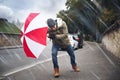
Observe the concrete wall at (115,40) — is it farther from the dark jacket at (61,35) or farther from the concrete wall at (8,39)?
the concrete wall at (8,39)

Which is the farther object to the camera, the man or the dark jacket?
the dark jacket

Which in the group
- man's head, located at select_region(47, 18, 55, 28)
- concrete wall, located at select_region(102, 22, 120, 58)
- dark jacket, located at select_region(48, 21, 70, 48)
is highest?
man's head, located at select_region(47, 18, 55, 28)

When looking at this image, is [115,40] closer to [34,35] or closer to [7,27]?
[34,35]

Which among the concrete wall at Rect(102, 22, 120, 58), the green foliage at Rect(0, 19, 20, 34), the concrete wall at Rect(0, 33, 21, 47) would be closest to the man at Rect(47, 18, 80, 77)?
the concrete wall at Rect(102, 22, 120, 58)

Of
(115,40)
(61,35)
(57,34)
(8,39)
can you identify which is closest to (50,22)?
(57,34)

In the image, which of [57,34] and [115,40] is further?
[115,40]

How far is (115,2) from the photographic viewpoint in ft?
62.0

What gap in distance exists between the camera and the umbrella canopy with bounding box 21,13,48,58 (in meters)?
7.62

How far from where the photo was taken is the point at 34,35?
7.71 m

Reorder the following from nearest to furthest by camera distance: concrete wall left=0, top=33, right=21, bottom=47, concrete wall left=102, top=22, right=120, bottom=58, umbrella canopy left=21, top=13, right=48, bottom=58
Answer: umbrella canopy left=21, top=13, right=48, bottom=58 → concrete wall left=102, top=22, right=120, bottom=58 → concrete wall left=0, top=33, right=21, bottom=47

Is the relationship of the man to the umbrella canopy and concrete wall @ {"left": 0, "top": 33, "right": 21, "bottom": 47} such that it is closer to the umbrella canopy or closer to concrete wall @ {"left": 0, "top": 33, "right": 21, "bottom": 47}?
the umbrella canopy

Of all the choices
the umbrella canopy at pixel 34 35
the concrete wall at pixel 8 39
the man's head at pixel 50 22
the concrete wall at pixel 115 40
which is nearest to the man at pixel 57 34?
the man's head at pixel 50 22

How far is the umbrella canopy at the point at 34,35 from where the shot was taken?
7617 mm

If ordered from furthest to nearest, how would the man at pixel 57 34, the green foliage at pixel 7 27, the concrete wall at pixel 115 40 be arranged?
the green foliage at pixel 7 27 < the concrete wall at pixel 115 40 < the man at pixel 57 34
